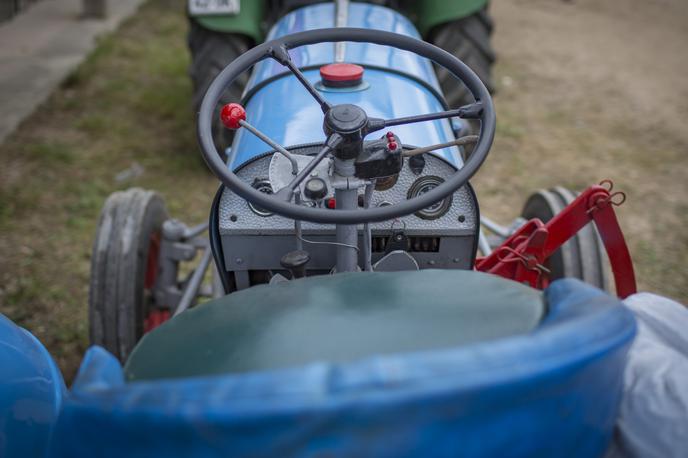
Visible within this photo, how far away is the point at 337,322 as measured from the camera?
96 cm

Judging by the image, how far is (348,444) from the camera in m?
0.72

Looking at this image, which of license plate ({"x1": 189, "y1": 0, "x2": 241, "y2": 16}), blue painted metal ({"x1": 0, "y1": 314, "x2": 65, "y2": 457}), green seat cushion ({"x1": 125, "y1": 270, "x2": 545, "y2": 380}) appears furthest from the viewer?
license plate ({"x1": 189, "y1": 0, "x2": 241, "y2": 16})

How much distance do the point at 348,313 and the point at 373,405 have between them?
0.31m

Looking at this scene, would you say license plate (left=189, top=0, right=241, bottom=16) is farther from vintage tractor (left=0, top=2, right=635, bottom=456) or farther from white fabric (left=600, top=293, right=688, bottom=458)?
white fabric (left=600, top=293, right=688, bottom=458)

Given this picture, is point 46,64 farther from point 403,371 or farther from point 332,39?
point 403,371

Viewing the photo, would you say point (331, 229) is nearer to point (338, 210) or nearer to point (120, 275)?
point (338, 210)

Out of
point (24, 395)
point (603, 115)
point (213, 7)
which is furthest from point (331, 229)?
point (603, 115)

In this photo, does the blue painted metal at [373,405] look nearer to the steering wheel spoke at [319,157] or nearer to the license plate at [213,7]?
the steering wheel spoke at [319,157]

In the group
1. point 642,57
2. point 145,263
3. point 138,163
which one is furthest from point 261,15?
point 642,57

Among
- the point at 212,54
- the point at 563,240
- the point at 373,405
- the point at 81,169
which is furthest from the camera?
the point at 81,169

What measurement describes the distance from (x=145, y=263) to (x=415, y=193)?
107 centimetres

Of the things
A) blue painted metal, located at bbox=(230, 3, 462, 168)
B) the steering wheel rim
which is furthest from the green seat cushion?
blue painted metal, located at bbox=(230, 3, 462, 168)

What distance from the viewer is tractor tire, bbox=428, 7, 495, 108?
10.6 feet

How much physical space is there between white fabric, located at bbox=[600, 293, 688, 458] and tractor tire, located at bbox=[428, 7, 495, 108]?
2.35 metres
